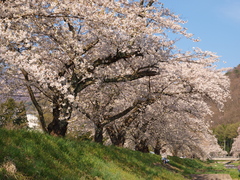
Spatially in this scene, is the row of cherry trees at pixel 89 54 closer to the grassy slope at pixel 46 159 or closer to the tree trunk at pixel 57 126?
the tree trunk at pixel 57 126

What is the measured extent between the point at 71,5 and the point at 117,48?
2950mm

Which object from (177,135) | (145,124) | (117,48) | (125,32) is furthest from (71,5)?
(177,135)

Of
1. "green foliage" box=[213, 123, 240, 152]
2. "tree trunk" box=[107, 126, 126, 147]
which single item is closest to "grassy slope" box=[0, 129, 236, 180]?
"tree trunk" box=[107, 126, 126, 147]

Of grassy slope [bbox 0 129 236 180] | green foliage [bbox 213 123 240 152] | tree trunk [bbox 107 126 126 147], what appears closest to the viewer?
grassy slope [bbox 0 129 236 180]

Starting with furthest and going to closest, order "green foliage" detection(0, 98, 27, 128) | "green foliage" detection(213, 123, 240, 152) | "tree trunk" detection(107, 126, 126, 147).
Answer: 1. "green foliage" detection(213, 123, 240, 152)
2. "tree trunk" detection(107, 126, 126, 147)
3. "green foliage" detection(0, 98, 27, 128)

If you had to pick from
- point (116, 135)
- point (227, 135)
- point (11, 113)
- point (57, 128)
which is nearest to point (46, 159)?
point (57, 128)

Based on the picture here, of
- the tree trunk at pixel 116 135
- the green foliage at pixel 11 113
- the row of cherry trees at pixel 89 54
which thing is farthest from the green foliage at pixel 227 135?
the green foliage at pixel 11 113

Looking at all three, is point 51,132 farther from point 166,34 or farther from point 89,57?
point 166,34

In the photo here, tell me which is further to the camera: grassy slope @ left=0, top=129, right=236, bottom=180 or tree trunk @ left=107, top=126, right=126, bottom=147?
tree trunk @ left=107, top=126, right=126, bottom=147

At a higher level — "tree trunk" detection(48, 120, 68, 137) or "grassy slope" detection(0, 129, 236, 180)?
"tree trunk" detection(48, 120, 68, 137)

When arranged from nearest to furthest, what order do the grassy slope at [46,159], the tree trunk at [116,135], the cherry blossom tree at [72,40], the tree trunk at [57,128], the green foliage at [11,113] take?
the grassy slope at [46,159] → the cherry blossom tree at [72,40] → the tree trunk at [57,128] → the green foliage at [11,113] → the tree trunk at [116,135]

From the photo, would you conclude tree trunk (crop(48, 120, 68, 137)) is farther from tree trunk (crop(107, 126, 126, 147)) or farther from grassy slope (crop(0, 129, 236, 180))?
tree trunk (crop(107, 126, 126, 147))

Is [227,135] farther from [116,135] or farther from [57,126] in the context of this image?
[57,126]

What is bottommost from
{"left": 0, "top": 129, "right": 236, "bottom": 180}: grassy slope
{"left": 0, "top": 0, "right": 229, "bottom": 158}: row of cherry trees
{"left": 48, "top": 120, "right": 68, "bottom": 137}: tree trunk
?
{"left": 0, "top": 129, "right": 236, "bottom": 180}: grassy slope
